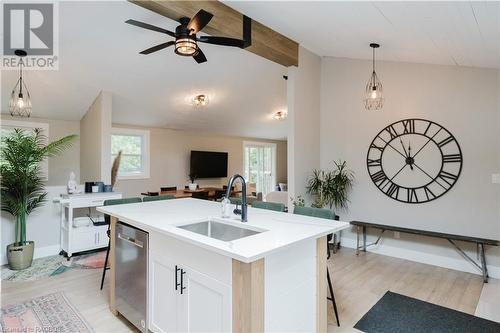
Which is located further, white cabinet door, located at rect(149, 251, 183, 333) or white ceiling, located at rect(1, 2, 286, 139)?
white ceiling, located at rect(1, 2, 286, 139)

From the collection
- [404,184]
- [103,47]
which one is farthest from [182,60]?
[404,184]

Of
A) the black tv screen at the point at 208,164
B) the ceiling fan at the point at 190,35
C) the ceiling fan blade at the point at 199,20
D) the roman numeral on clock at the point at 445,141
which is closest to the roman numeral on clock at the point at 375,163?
the roman numeral on clock at the point at 445,141

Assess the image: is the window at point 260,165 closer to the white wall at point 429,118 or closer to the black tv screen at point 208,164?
the black tv screen at point 208,164

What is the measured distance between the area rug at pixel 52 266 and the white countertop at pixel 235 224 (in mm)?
1567

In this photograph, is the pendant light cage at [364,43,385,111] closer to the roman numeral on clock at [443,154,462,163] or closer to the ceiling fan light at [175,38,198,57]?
Result: the roman numeral on clock at [443,154,462,163]

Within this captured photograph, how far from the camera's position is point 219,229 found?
7.68 feet

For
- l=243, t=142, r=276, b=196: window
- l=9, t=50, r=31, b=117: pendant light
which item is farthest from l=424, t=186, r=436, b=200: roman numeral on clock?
l=9, t=50, r=31, b=117: pendant light

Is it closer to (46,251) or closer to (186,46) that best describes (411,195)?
(186,46)

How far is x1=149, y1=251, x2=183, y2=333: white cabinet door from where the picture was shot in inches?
77.9

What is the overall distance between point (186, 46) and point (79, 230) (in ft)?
10.3

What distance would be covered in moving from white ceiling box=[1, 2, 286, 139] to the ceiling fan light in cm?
106

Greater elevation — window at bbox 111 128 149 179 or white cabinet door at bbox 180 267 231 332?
window at bbox 111 128 149 179

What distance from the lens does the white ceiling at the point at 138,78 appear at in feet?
11.1

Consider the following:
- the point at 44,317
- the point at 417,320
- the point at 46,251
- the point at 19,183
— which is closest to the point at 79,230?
the point at 46,251
